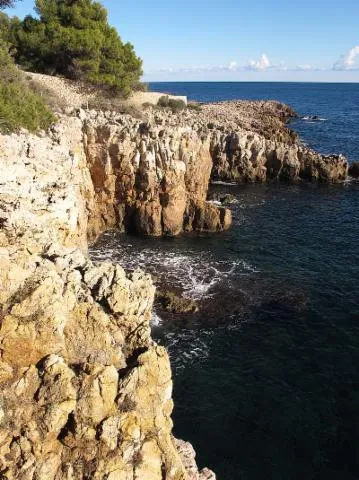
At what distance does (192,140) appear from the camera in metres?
46.3

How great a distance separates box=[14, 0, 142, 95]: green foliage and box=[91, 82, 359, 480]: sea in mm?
35226

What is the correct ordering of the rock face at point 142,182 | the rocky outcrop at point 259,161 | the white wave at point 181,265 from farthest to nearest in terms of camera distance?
the rocky outcrop at point 259,161 → the rock face at point 142,182 → the white wave at point 181,265

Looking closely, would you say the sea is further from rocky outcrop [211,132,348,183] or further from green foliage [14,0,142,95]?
green foliage [14,0,142,95]

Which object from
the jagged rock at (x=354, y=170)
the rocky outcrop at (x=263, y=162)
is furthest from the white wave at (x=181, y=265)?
the jagged rock at (x=354, y=170)

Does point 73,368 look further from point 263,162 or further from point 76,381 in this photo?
point 263,162

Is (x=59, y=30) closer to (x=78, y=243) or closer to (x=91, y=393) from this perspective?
(x=78, y=243)

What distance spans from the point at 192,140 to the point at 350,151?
47.0m

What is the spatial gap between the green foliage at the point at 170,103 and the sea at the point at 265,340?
124 feet

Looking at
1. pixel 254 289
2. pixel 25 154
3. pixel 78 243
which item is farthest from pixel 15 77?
pixel 254 289

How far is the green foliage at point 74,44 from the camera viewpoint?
6588 cm

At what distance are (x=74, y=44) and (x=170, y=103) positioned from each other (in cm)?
2203

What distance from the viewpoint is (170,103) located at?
81438 mm

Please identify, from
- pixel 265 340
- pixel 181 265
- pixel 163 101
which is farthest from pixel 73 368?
pixel 163 101

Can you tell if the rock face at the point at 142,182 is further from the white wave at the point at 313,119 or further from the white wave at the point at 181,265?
the white wave at the point at 313,119
